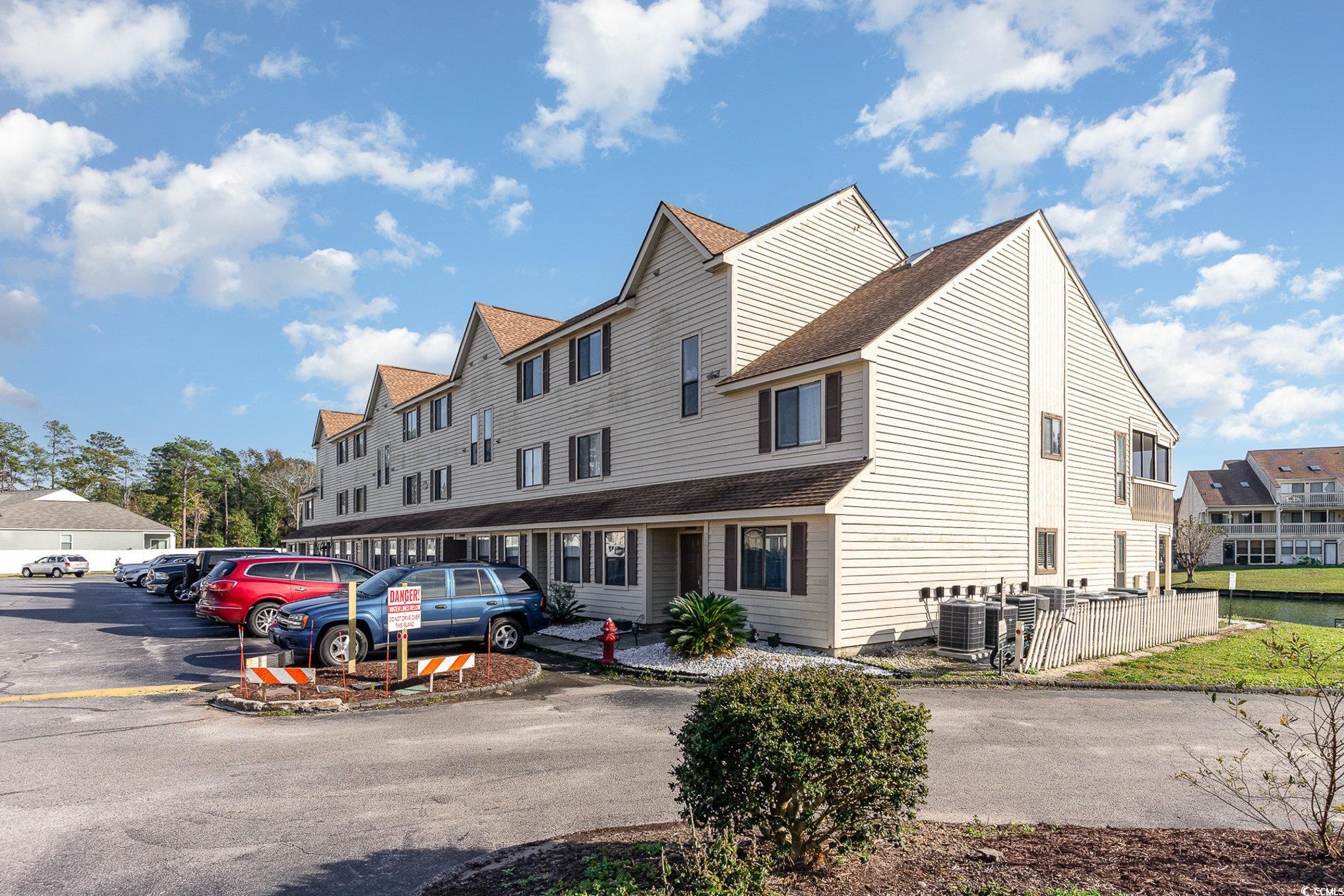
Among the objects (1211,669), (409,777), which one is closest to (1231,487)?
(1211,669)

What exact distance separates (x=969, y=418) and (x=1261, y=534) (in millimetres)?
66708

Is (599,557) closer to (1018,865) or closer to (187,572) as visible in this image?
(1018,865)

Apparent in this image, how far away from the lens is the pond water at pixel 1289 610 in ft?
116

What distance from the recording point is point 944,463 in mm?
18000

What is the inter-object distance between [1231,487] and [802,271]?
69.5 m

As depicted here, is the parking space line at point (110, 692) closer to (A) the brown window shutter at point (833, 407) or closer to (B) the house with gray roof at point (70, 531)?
(A) the brown window shutter at point (833, 407)

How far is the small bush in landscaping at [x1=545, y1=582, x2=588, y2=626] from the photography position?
2114 cm

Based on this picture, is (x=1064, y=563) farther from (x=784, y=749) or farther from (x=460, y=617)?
(x=784, y=749)

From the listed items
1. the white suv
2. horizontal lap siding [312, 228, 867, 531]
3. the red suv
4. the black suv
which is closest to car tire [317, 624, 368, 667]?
the red suv

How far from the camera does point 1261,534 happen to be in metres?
69.4

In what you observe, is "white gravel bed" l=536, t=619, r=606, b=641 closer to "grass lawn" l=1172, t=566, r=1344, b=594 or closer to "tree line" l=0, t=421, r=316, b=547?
"grass lawn" l=1172, t=566, r=1344, b=594

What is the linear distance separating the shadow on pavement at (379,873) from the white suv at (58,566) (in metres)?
60.9

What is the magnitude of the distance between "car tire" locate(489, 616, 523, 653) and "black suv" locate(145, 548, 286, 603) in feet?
43.6

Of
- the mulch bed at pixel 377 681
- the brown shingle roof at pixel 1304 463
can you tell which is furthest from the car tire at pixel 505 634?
the brown shingle roof at pixel 1304 463
